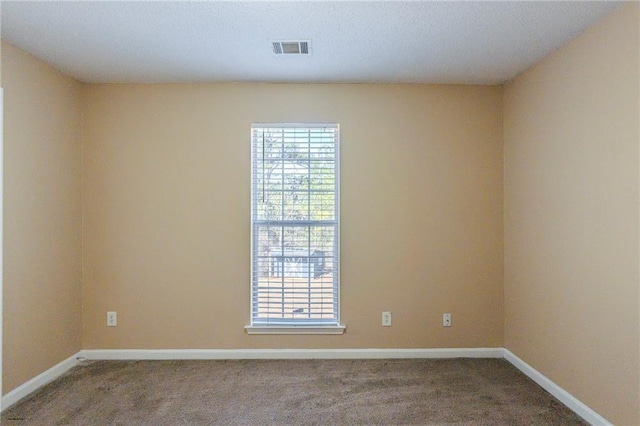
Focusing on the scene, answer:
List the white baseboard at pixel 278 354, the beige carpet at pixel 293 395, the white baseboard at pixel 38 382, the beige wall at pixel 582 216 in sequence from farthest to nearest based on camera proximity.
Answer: the white baseboard at pixel 278 354 < the white baseboard at pixel 38 382 < the beige carpet at pixel 293 395 < the beige wall at pixel 582 216

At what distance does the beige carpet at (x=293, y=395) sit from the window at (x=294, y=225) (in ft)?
1.65

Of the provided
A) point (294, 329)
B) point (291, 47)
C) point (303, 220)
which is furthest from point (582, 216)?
point (294, 329)

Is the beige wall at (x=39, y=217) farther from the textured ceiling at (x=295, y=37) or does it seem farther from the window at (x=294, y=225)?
the window at (x=294, y=225)

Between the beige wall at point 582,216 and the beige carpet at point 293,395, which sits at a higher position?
the beige wall at point 582,216

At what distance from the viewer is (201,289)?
3.85 m

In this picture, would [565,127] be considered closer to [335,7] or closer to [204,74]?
[335,7]

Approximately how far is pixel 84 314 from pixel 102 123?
1760mm

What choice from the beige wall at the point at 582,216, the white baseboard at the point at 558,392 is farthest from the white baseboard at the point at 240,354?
the beige wall at the point at 582,216

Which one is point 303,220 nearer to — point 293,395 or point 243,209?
point 243,209

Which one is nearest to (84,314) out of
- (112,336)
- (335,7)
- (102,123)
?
(112,336)

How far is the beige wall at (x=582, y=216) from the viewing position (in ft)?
7.76

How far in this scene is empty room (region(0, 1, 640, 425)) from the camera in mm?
2777

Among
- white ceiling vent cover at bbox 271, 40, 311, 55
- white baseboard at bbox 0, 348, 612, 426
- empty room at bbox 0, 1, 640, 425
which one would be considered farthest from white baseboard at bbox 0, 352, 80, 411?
white ceiling vent cover at bbox 271, 40, 311, 55

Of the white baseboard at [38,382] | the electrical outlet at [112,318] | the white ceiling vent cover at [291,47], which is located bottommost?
the white baseboard at [38,382]
